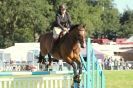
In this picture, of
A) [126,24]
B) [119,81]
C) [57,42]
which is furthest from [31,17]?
[126,24]

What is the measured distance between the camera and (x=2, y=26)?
65438 millimetres

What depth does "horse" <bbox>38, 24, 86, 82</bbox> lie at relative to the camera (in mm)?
12206

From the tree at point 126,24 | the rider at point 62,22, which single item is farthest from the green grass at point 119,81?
the tree at point 126,24

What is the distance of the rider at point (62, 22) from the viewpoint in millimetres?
13508

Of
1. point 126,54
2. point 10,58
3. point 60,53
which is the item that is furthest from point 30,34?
point 60,53

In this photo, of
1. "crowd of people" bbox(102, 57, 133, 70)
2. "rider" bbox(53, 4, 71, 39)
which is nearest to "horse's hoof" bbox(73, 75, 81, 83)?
"rider" bbox(53, 4, 71, 39)

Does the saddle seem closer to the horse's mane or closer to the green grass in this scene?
the horse's mane

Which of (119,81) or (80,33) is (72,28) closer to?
(80,33)

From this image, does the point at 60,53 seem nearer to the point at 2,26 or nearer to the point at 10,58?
the point at 10,58

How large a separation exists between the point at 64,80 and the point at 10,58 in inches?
1316

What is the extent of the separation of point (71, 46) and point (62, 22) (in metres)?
0.96

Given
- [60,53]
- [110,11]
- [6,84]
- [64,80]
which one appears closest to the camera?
[6,84]

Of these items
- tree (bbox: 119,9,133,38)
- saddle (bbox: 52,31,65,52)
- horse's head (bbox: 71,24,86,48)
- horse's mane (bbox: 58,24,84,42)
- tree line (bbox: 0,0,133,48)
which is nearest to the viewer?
horse's head (bbox: 71,24,86,48)

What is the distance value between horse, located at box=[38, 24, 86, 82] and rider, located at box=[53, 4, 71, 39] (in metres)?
0.23
